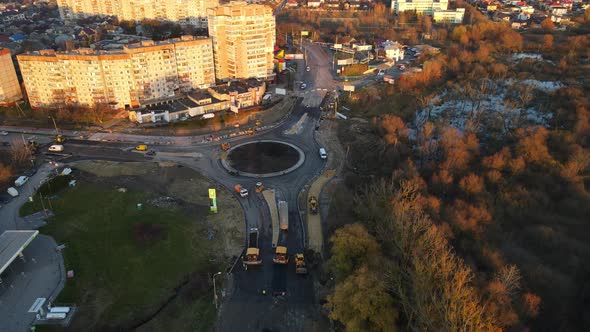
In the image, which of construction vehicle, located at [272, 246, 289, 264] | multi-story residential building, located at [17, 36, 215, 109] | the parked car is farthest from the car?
construction vehicle, located at [272, 246, 289, 264]

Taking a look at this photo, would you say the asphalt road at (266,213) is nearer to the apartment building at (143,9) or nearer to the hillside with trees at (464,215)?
the hillside with trees at (464,215)

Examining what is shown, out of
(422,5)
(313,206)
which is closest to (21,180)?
(313,206)

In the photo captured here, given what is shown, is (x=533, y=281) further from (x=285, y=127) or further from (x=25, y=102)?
(x=25, y=102)

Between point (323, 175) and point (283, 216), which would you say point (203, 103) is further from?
point (283, 216)

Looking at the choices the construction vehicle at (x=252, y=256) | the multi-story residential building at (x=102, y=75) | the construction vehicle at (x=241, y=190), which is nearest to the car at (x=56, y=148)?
the multi-story residential building at (x=102, y=75)

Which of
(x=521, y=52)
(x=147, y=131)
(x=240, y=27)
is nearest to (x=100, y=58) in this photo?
(x=147, y=131)
